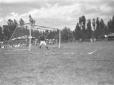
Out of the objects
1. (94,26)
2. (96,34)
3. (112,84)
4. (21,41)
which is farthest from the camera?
(94,26)

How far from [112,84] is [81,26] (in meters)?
110

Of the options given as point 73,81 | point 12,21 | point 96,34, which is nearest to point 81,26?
point 96,34

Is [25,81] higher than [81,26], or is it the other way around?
[81,26]

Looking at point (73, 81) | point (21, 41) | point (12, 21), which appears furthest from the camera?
point (12, 21)

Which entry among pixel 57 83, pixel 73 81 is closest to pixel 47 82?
pixel 57 83

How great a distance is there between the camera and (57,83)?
6426 mm

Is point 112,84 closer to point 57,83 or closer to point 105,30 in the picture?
point 57,83

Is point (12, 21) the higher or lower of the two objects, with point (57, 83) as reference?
higher

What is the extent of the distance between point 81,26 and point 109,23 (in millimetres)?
14275

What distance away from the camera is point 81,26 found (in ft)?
378

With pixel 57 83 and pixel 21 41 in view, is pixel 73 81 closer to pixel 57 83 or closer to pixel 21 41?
pixel 57 83

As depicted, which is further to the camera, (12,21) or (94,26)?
(94,26)

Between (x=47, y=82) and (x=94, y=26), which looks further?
(x=94, y=26)

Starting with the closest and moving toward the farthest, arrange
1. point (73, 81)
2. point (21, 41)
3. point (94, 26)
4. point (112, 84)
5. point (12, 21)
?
point (112, 84) → point (73, 81) → point (21, 41) → point (12, 21) → point (94, 26)
